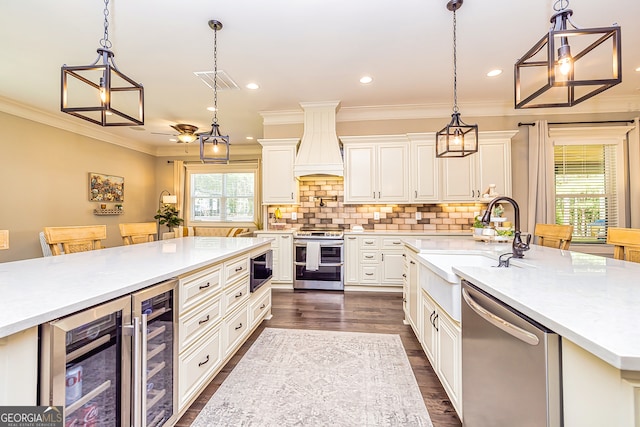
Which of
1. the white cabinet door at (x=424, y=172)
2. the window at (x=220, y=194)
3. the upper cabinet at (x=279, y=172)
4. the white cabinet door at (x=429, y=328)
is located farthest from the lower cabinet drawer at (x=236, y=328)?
the window at (x=220, y=194)

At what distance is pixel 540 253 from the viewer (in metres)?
1.96

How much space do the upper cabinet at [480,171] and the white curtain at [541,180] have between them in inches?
16.3

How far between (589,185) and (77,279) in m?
6.27

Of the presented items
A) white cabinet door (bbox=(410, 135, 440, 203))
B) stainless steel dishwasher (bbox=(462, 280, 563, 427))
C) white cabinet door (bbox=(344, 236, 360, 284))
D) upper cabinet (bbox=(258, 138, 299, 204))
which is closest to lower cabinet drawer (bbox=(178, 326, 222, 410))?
stainless steel dishwasher (bbox=(462, 280, 563, 427))

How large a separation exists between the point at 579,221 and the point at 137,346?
19.4ft

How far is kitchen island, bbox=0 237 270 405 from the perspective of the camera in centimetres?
80

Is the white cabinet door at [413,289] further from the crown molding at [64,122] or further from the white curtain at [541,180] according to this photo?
the crown molding at [64,122]

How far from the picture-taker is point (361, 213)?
5039mm

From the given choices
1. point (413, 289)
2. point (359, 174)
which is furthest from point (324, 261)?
point (413, 289)

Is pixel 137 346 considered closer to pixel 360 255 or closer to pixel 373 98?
pixel 360 255

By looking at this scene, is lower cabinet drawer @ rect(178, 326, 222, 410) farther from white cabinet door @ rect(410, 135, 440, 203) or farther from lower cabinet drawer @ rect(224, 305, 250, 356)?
white cabinet door @ rect(410, 135, 440, 203)

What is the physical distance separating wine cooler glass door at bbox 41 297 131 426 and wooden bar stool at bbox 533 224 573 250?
3.23 metres

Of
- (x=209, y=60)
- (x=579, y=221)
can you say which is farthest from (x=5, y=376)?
(x=579, y=221)

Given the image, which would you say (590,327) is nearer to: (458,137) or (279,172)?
(458,137)
